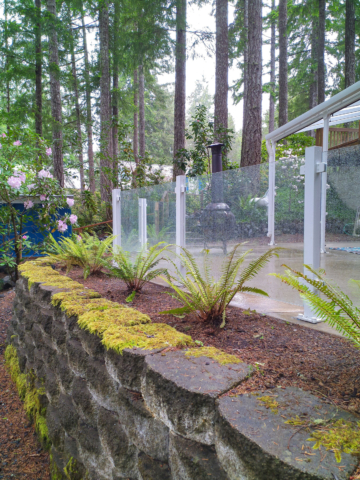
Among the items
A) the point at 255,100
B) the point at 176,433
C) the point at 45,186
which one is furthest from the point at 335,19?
the point at 176,433

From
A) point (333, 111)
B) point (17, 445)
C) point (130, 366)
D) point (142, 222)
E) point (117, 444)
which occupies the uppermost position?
point (333, 111)

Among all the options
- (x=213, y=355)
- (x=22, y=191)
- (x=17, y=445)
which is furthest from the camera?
(x=22, y=191)

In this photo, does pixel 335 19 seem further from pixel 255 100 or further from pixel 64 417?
pixel 64 417

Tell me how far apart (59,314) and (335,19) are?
1691 cm

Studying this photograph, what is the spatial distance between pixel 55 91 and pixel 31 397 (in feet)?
25.3

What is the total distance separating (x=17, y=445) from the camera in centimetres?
310

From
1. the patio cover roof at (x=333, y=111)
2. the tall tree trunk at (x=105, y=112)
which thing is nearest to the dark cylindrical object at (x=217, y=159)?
the patio cover roof at (x=333, y=111)

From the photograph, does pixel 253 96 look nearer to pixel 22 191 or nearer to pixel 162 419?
pixel 22 191

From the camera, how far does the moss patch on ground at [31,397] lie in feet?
9.90

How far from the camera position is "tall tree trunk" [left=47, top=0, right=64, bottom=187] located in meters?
8.41

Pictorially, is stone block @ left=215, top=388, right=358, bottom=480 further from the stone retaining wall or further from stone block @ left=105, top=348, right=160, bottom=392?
stone block @ left=105, top=348, right=160, bottom=392

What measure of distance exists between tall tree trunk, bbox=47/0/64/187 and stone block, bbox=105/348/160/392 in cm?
734

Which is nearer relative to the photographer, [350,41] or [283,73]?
[350,41]

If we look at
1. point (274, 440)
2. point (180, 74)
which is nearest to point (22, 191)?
point (274, 440)
